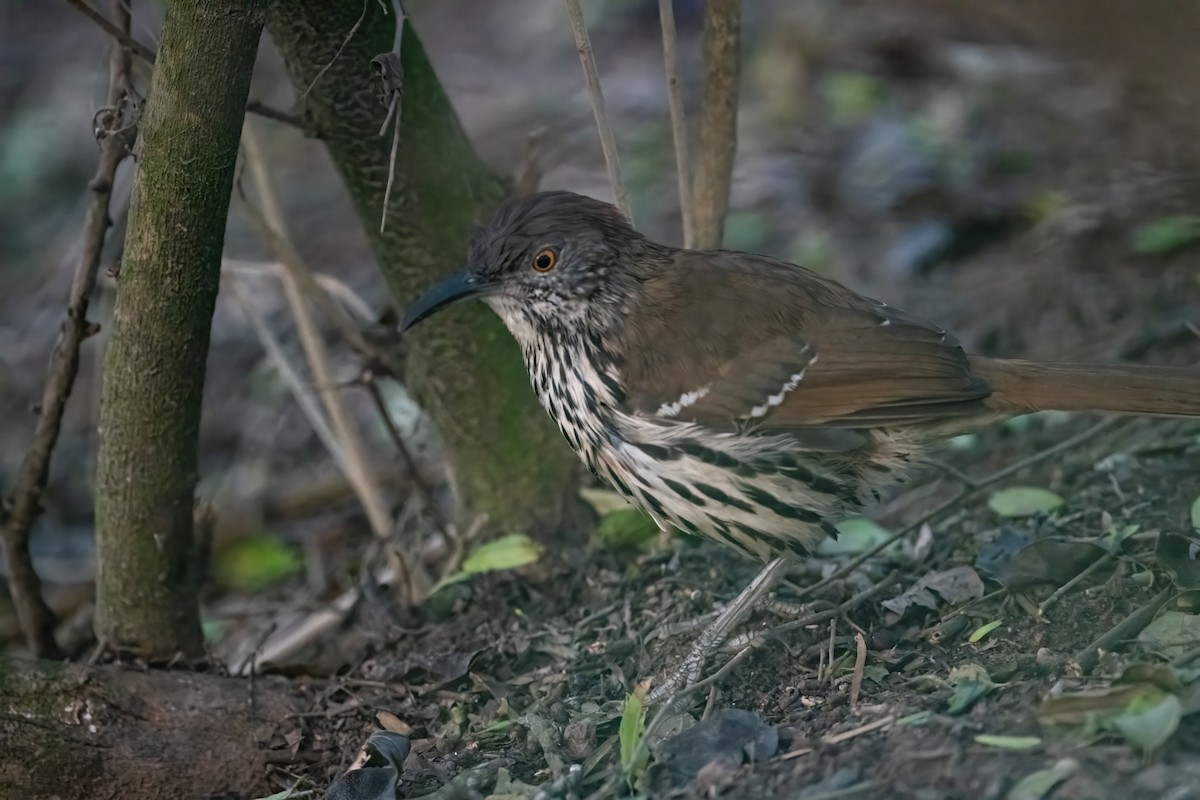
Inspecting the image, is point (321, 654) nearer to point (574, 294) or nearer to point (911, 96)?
point (574, 294)

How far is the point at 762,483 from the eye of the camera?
139 inches

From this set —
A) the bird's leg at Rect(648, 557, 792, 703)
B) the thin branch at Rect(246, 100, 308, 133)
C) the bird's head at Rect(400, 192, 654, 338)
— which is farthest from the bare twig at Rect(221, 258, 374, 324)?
the bird's leg at Rect(648, 557, 792, 703)

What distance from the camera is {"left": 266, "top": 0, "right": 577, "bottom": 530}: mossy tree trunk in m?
3.91

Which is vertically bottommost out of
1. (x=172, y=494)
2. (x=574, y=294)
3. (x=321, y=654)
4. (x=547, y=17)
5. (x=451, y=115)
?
(x=321, y=654)

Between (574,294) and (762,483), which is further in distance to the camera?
(574,294)

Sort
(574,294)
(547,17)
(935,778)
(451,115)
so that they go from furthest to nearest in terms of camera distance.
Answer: (547,17)
(451,115)
(574,294)
(935,778)

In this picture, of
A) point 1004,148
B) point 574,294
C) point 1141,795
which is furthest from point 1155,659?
point 1004,148

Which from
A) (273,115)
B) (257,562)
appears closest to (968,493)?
(273,115)

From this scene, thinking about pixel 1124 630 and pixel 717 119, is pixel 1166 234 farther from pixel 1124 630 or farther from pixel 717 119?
pixel 1124 630

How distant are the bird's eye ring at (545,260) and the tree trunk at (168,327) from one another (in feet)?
2.95

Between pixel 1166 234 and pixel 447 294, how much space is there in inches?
124

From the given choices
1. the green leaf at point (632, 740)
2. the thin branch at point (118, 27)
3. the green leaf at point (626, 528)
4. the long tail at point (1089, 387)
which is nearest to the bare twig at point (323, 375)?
the green leaf at point (626, 528)

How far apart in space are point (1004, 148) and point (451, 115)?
11.7 ft

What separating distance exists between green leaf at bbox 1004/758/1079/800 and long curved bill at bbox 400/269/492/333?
2.01 metres
